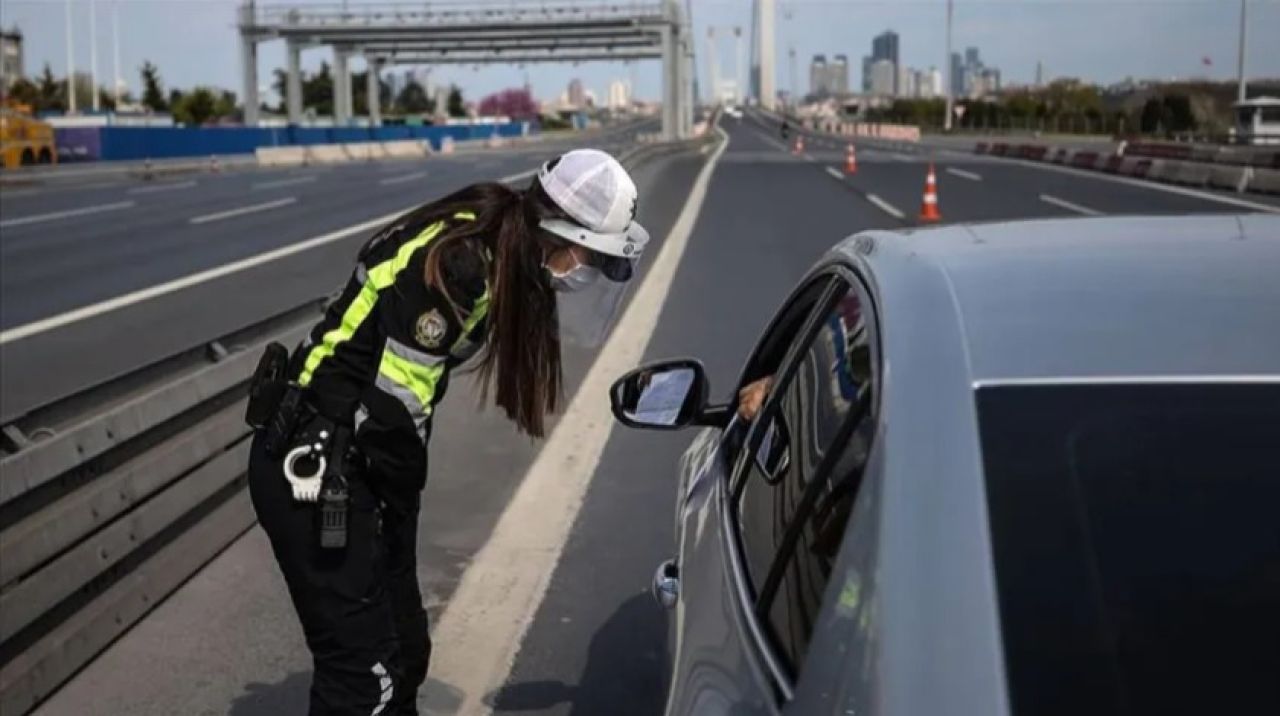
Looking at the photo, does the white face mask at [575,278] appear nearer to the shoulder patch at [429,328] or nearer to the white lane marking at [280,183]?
the shoulder patch at [429,328]

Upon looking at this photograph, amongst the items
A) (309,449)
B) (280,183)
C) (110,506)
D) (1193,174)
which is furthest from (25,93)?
(309,449)

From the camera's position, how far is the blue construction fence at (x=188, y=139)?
6588 centimetres

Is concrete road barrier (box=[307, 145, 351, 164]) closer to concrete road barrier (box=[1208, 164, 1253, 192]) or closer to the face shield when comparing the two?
concrete road barrier (box=[1208, 164, 1253, 192])

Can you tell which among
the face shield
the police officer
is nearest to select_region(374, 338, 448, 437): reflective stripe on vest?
the police officer

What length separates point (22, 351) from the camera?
1303 centimetres

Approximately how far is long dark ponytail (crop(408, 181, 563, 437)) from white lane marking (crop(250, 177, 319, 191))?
119ft

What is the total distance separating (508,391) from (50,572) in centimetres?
208

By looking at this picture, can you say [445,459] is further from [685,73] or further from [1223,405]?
[685,73]

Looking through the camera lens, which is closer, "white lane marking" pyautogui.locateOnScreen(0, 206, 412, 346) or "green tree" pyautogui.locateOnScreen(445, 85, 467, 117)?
"white lane marking" pyautogui.locateOnScreen(0, 206, 412, 346)

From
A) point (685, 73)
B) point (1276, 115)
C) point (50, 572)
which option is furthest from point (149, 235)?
point (685, 73)

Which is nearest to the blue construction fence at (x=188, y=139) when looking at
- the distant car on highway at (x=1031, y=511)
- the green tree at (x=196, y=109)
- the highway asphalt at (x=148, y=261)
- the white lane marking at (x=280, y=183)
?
the green tree at (x=196, y=109)

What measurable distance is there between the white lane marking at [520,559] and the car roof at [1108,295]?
2.55 metres

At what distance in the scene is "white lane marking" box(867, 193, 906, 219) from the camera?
25.9 meters

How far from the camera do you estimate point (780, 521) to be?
111 inches
